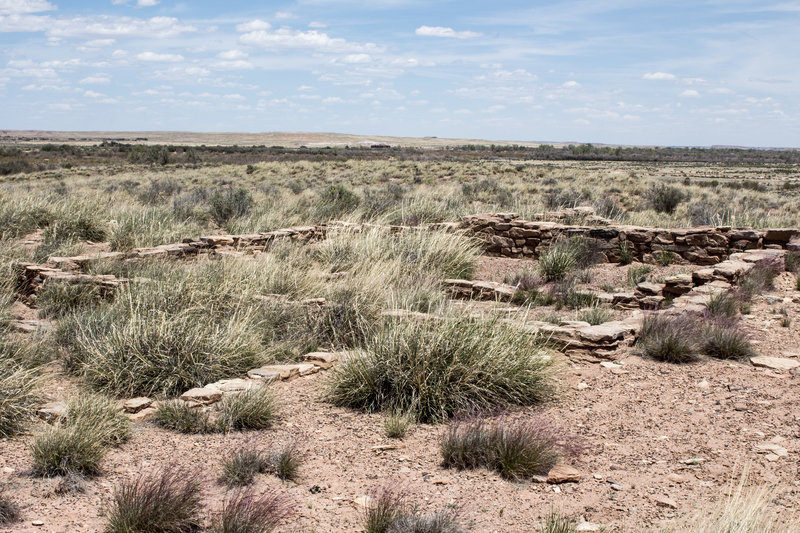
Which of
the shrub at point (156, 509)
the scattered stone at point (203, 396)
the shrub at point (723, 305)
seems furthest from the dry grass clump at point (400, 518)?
the shrub at point (723, 305)

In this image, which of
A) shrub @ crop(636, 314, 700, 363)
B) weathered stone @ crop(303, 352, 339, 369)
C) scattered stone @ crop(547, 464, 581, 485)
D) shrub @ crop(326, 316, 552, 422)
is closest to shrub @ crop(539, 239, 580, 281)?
shrub @ crop(636, 314, 700, 363)

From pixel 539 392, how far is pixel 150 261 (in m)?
6.79

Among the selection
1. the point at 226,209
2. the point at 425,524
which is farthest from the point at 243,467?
the point at 226,209

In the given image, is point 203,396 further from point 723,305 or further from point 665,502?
point 723,305

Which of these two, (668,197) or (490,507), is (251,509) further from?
(668,197)

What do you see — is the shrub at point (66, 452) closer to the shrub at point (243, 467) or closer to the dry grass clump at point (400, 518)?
the shrub at point (243, 467)

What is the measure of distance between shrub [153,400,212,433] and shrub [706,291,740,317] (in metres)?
5.85

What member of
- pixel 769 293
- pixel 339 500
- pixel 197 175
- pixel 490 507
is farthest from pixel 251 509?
pixel 197 175

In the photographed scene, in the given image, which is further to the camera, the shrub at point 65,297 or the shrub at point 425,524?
the shrub at point 65,297

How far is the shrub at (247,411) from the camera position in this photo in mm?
4863

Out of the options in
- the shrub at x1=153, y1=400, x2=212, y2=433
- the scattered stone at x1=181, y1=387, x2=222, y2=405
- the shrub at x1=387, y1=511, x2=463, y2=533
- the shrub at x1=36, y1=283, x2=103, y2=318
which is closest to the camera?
the shrub at x1=387, y1=511, x2=463, y2=533

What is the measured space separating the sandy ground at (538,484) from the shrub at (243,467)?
69 mm

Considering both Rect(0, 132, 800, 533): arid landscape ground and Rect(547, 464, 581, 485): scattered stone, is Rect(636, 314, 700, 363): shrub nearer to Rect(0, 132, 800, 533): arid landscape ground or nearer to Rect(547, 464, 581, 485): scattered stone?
Rect(0, 132, 800, 533): arid landscape ground

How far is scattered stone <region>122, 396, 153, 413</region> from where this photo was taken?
5.12 meters
